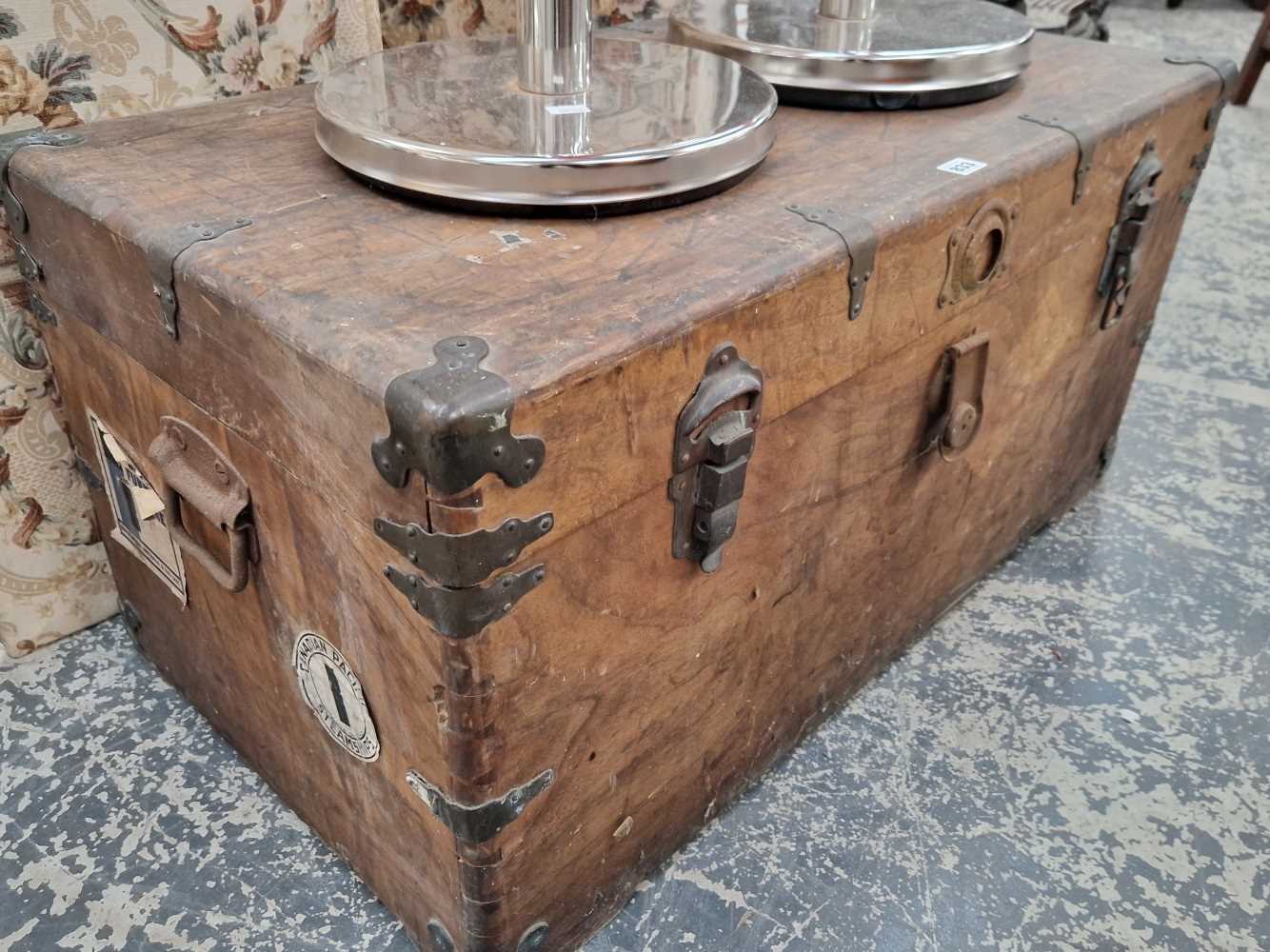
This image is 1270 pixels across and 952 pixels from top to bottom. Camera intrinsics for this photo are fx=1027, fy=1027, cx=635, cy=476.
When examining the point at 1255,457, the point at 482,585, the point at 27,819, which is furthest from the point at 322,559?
the point at 1255,457

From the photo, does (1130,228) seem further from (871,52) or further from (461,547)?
(461,547)

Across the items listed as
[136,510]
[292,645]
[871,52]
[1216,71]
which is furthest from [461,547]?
[1216,71]

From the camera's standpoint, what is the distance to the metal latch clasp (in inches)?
32.6

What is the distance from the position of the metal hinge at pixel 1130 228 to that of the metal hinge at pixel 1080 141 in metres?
0.15

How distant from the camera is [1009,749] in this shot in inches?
50.5

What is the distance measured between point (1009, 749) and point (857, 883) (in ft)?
0.98

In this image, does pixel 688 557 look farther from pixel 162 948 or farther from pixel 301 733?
pixel 162 948

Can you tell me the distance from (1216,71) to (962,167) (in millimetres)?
625

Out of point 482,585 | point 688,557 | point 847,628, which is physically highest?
point 482,585

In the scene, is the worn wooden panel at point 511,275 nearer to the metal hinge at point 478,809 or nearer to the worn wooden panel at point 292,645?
the worn wooden panel at point 292,645

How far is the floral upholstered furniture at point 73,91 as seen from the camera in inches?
44.2

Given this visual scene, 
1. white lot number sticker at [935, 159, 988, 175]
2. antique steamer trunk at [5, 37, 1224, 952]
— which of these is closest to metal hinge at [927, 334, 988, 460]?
antique steamer trunk at [5, 37, 1224, 952]

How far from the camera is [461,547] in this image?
0.70 m

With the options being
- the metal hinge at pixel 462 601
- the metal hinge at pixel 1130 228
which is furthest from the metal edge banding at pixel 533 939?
the metal hinge at pixel 1130 228
